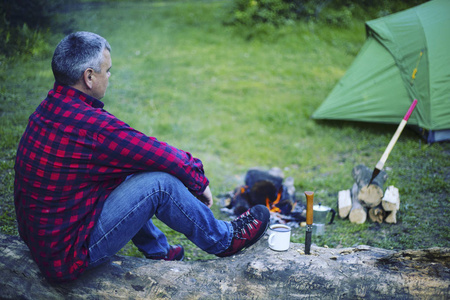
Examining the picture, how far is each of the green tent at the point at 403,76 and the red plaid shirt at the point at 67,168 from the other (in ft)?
15.6

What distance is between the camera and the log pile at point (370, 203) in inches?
149

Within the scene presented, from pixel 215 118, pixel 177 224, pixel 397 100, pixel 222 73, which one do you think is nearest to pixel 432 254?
pixel 177 224

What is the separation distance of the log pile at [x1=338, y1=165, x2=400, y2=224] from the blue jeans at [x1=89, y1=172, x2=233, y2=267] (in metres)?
2.05

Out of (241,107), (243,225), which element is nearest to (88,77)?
(243,225)

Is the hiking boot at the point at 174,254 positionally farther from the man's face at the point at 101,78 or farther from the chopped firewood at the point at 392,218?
the chopped firewood at the point at 392,218

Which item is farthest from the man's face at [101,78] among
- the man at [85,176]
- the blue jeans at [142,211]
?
the blue jeans at [142,211]

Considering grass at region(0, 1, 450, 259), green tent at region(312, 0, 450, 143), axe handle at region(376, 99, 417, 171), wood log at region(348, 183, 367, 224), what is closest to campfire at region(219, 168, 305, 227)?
grass at region(0, 1, 450, 259)

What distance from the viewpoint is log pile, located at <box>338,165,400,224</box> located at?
3775 mm

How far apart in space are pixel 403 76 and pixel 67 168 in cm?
539

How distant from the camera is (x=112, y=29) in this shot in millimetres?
7473

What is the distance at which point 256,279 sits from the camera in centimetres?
232

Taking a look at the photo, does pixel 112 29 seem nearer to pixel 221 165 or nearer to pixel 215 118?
pixel 215 118

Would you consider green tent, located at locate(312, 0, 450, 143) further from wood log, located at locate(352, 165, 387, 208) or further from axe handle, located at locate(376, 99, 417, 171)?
wood log, located at locate(352, 165, 387, 208)

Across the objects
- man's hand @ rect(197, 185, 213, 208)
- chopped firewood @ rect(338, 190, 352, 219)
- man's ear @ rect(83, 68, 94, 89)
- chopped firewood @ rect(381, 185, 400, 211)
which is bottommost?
chopped firewood @ rect(338, 190, 352, 219)
